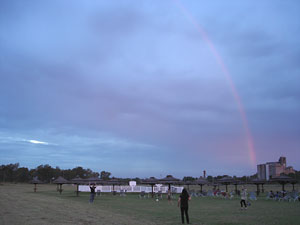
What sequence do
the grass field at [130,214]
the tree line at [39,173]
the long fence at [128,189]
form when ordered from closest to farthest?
the grass field at [130,214]
the long fence at [128,189]
the tree line at [39,173]

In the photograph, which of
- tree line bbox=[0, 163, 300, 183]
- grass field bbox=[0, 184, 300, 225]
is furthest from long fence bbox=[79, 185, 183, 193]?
tree line bbox=[0, 163, 300, 183]

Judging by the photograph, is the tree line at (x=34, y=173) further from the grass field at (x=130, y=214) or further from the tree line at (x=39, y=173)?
the grass field at (x=130, y=214)

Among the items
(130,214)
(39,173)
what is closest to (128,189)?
(130,214)

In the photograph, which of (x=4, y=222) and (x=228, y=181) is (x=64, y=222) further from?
(x=228, y=181)

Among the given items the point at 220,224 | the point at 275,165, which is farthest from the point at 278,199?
the point at 275,165

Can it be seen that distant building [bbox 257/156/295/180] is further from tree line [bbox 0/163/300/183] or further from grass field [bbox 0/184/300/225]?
grass field [bbox 0/184/300/225]

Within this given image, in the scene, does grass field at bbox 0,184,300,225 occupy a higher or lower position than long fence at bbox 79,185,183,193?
higher

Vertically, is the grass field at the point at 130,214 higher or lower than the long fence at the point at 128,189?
higher

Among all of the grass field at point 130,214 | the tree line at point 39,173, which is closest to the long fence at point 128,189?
the grass field at point 130,214

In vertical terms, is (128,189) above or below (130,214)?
below

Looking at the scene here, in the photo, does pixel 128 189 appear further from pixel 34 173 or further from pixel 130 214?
pixel 34 173

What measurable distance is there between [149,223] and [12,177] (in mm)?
121926

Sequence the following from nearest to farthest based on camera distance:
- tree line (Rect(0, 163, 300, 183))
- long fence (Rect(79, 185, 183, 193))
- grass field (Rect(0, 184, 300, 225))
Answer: grass field (Rect(0, 184, 300, 225)) → long fence (Rect(79, 185, 183, 193)) → tree line (Rect(0, 163, 300, 183))

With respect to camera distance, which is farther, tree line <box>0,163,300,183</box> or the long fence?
tree line <box>0,163,300,183</box>
